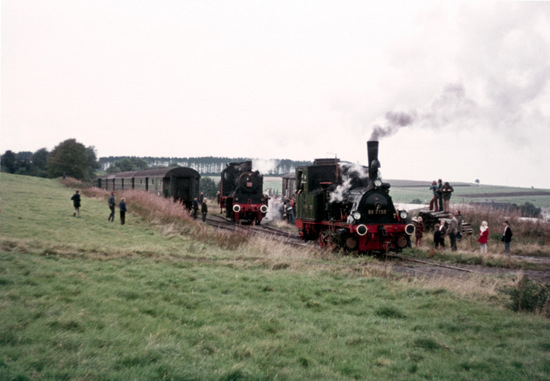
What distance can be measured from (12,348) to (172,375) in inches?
73.0

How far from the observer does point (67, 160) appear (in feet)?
242

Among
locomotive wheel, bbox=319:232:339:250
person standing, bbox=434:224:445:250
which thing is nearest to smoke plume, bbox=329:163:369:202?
locomotive wheel, bbox=319:232:339:250

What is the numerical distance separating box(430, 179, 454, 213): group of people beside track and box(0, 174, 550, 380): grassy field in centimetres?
1231

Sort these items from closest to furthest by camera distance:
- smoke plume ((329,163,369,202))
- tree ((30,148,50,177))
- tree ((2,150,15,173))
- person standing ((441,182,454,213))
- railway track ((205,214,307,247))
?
1. smoke plume ((329,163,369,202))
2. railway track ((205,214,307,247))
3. person standing ((441,182,454,213))
4. tree ((2,150,15,173))
5. tree ((30,148,50,177))

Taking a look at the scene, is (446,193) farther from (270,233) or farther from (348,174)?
(270,233)

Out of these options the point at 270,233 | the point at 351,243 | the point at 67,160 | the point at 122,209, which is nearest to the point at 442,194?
the point at 270,233

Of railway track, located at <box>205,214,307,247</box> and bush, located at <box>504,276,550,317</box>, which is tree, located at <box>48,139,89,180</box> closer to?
railway track, located at <box>205,214,307,247</box>

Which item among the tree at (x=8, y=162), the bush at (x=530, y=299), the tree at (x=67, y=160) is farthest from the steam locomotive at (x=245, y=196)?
the tree at (x=8, y=162)

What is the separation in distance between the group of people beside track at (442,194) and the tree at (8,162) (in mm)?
67038

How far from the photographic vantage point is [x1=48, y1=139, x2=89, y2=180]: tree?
73.5 m

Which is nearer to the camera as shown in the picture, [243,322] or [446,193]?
[243,322]

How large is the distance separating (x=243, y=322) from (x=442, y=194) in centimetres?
1898

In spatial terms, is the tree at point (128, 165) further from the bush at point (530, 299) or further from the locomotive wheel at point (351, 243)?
the bush at point (530, 299)

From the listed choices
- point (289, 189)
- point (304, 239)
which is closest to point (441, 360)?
point (304, 239)
